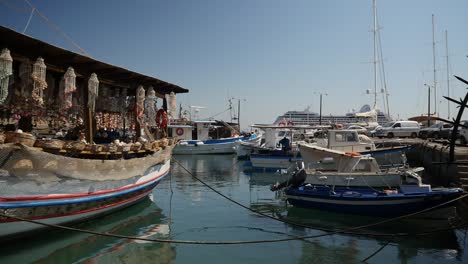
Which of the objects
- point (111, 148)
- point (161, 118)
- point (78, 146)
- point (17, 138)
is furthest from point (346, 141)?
point (17, 138)

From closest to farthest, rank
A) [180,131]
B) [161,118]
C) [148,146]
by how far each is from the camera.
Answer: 1. [148,146]
2. [161,118]
3. [180,131]

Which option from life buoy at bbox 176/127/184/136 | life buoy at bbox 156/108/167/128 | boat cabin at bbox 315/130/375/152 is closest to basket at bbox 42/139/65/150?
life buoy at bbox 156/108/167/128

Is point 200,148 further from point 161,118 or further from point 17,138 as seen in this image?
point 17,138

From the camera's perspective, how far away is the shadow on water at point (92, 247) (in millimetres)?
7559

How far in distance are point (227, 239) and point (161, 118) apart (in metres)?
7.64

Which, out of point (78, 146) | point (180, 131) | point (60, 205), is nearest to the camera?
point (60, 205)

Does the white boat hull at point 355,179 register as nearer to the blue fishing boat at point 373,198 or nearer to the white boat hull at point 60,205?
the blue fishing boat at point 373,198

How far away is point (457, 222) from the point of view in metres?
10.5

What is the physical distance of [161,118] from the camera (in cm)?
1538

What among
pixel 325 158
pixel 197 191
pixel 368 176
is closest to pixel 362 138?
pixel 325 158

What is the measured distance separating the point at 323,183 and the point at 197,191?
6571 millimetres

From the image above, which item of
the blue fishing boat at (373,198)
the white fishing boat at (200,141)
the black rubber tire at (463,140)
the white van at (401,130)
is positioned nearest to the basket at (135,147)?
the blue fishing boat at (373,198)

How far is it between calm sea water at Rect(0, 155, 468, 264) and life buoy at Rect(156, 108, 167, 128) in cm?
373

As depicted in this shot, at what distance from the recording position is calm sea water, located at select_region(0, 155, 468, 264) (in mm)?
7875
